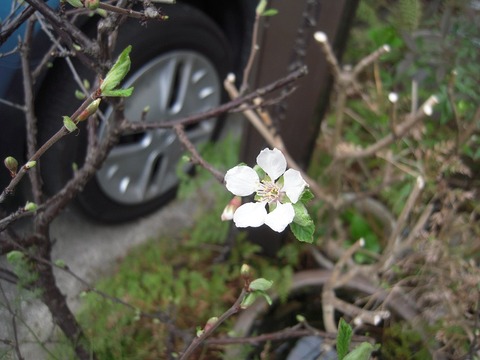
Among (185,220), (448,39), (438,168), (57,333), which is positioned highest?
(57,333)

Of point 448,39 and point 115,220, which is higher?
point 448,39

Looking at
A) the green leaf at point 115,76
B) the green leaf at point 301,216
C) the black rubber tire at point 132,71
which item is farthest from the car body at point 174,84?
the green leaf at point 301,216

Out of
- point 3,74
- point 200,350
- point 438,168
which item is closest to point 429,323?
point 438,168

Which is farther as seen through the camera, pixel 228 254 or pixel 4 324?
pixel 228 254

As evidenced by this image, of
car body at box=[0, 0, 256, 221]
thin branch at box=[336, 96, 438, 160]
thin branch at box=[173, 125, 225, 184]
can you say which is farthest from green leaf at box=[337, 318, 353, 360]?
car body at box=[0, 0, 256, 221]

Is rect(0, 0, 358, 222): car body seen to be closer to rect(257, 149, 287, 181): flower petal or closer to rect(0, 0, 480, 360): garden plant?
→ rect(0, 0, 480, 360): garden plant

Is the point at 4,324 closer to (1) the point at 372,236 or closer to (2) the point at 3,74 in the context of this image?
(2) the point at 3,74
